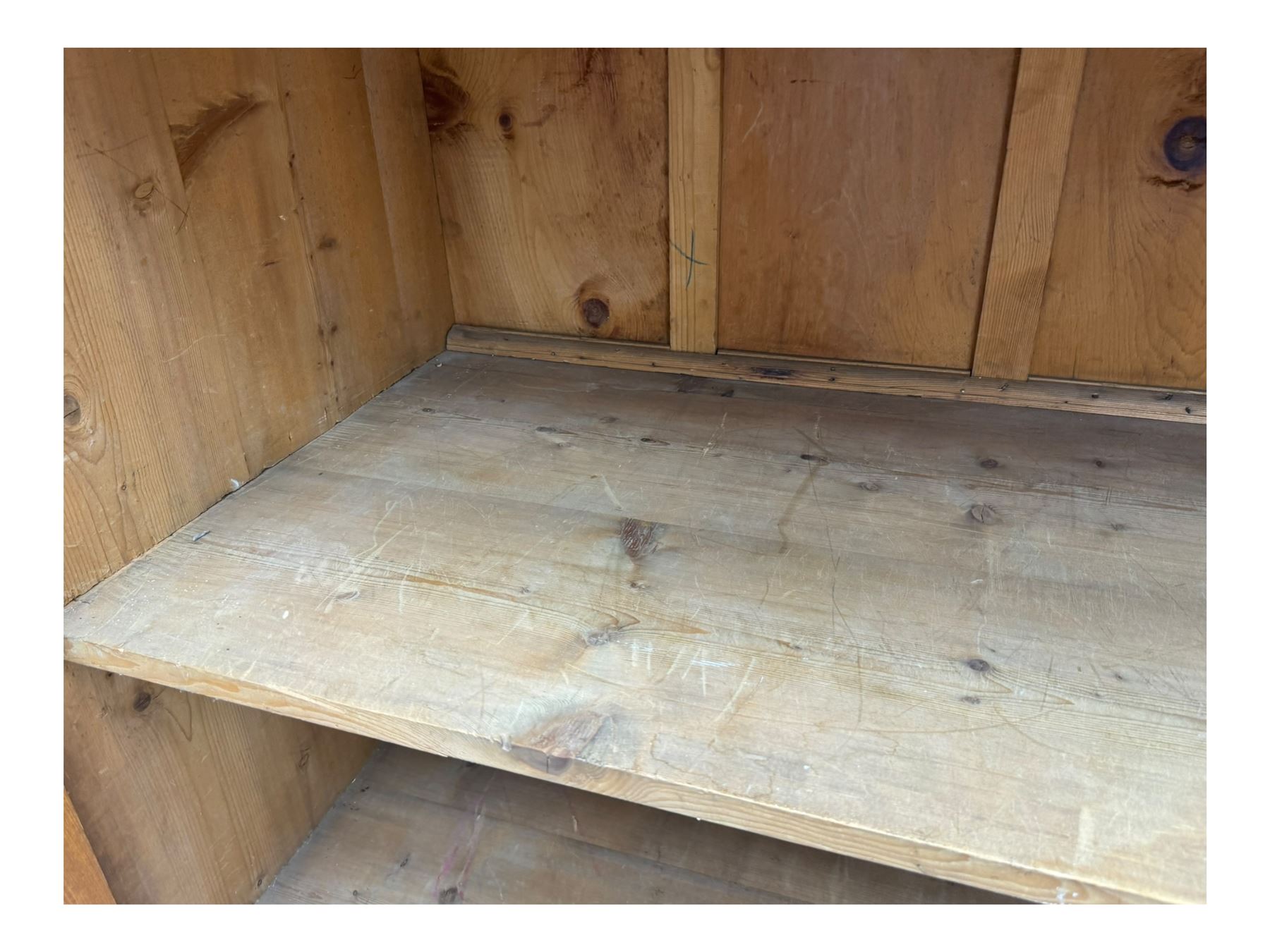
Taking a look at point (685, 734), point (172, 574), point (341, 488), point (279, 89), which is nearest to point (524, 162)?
point (279, 89)

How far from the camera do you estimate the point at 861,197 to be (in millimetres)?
1025

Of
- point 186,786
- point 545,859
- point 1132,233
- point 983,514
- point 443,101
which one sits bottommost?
point 545,859

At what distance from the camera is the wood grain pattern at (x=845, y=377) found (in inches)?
40.2

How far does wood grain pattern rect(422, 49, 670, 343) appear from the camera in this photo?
42.0 inches

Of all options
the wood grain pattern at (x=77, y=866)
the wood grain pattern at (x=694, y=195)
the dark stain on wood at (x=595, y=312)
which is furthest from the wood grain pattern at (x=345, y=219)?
the wood grain pattern at (x=77, y=866)

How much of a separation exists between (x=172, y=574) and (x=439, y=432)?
1.13ft

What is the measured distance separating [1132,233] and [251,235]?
3.12 feet

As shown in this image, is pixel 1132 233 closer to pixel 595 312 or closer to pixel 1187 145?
pixel 1187 145

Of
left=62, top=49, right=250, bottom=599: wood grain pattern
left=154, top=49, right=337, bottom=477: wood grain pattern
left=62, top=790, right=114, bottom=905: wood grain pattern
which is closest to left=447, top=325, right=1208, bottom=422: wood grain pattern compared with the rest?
left=154, top=49, right=337, bottom=477: wood grain pattern

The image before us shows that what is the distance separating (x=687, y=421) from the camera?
1.04 m

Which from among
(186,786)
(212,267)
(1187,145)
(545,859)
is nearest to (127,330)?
(212,267)

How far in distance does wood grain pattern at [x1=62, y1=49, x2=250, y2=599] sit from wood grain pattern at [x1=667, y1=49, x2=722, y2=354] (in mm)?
562

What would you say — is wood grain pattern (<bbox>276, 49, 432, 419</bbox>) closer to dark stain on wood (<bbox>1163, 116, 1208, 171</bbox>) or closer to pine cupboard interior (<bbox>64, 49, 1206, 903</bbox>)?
pine cupboard interior (<bbox>64, 49, 1206, 903</bbox>)

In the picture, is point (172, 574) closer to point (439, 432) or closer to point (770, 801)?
point (439, 432)
